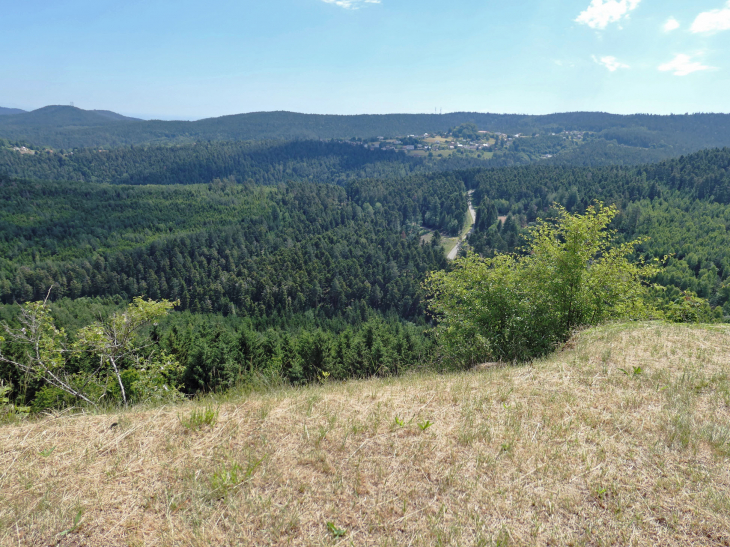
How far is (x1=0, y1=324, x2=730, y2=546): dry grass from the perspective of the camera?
5.10 m

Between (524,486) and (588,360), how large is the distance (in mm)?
6504

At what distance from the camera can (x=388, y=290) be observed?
403ft

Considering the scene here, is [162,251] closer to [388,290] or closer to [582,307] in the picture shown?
[388,290]

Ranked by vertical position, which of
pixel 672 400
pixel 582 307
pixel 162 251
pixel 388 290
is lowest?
pixel 388 290

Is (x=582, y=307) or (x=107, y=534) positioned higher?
(x=107, y=534)

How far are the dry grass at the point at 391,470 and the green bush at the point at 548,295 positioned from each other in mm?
7185

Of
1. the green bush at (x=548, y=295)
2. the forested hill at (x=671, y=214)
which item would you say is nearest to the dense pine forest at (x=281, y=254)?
the forested hill at (x=671, y=214)

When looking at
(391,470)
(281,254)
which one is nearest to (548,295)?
(391,470)

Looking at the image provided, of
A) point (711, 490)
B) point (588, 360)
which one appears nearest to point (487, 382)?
point (588, 360)

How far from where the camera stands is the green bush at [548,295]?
16531mm

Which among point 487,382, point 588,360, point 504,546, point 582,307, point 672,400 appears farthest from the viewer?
point 582,307

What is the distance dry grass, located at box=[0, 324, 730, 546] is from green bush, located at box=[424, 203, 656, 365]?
7.18 meters

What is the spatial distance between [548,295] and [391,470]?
1494 cm

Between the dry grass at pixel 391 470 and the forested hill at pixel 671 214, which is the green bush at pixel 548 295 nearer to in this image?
the dry grass at pixel 391 470
